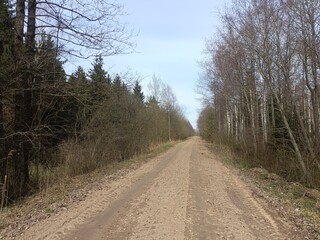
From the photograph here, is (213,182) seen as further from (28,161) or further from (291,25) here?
(291,25)

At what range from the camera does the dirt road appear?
6.48 meters

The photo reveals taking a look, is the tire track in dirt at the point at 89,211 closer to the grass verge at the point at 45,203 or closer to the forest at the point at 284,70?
the grass verge at the point at 45,203

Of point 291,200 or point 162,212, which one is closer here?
point 162,212

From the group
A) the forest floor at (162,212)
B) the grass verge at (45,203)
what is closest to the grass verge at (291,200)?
the forest floor at (162,212)

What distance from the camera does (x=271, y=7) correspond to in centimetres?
1642

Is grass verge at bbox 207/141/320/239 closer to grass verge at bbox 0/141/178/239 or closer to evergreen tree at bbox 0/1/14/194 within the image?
grass verge at bbox 0/141/178/239

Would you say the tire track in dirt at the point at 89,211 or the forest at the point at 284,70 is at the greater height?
the forest at the point at 284,70

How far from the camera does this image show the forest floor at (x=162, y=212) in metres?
6.58

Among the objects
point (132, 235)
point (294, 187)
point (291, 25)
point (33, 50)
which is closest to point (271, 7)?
point (291, 25)

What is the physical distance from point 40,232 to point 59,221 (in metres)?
0.74

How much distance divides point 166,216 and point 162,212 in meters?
0.40

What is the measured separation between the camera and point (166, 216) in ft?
25.2

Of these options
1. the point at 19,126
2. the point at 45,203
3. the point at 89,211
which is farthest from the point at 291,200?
the point at 19,126

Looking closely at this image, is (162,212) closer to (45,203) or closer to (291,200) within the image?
(45,203)
